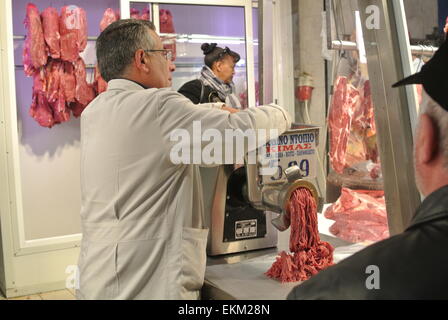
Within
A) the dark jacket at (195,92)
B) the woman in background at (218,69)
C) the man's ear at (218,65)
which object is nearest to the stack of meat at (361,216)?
the dark jacket at (195,92)

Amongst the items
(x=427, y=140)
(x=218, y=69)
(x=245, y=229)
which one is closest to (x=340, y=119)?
(x=245, y=229)

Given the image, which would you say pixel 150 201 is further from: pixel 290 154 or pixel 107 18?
pixel 107 18

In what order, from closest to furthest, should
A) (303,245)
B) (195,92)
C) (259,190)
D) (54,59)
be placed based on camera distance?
1. (303,245)
2. (259,190)
3. (195,92)
4. (54,59)

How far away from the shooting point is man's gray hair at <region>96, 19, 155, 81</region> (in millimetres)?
2021

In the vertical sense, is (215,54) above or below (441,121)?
above

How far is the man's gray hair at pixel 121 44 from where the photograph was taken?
2021 mm

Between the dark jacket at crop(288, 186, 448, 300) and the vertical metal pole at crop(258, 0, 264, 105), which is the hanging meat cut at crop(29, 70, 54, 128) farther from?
the dark jacket at crop(288, 186, 448, 300)

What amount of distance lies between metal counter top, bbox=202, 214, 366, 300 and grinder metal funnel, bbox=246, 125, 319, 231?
0.64ft

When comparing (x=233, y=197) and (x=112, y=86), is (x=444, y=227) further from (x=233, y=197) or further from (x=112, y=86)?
(x=112, y=86)

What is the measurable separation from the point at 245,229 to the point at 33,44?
315cm

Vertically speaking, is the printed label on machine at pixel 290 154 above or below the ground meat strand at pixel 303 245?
above

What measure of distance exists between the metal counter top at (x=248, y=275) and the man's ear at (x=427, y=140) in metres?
0.83

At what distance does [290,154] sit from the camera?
1930 mm

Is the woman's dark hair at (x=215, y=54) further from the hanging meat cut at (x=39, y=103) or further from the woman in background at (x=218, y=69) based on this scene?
the hanging meat cut at (x=39, y=103)
